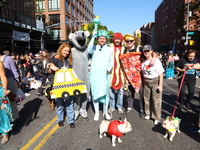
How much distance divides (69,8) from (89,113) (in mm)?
32381

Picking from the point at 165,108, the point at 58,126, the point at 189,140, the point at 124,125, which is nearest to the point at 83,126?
the point at 58,126

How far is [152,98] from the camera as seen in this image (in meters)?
3.41

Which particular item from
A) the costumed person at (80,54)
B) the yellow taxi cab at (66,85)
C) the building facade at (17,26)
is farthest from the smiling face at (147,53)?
the building facade at (17,26)

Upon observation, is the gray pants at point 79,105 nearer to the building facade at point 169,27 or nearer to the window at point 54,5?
the window at point 54,5

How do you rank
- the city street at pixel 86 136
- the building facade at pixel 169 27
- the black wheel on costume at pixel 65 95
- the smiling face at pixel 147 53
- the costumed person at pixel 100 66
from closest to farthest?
the city street at pixel 86 136
the black wheel on costume at pixel 65 95
the smiling face at pixel 147 53
the costumed person at pixel 100 66
the building facade at pixel 169 27

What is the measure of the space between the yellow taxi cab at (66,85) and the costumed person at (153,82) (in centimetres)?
147

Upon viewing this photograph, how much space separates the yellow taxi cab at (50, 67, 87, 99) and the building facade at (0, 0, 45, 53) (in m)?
11.1

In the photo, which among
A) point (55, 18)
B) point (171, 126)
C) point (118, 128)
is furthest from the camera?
point (55, 18)

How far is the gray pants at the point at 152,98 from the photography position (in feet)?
10.9

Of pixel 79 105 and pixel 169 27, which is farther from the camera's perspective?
pixel 169 27

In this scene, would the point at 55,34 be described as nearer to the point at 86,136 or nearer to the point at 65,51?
the point at 65,51

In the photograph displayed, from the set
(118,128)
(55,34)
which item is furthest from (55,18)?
(118,128)

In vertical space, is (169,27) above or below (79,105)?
above

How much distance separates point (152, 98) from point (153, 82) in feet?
1.24
